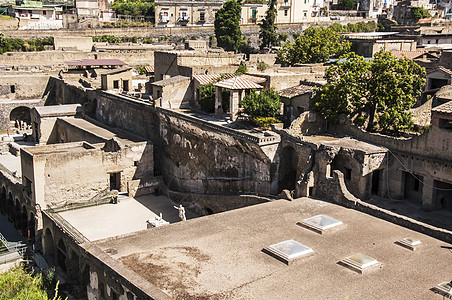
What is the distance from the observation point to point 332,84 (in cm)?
2853

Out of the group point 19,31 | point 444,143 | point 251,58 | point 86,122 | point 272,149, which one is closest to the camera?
point 444,143

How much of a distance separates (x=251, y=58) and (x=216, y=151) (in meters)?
18.4

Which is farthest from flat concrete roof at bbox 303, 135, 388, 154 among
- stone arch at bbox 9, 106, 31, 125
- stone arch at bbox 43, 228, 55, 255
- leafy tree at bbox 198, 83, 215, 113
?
stone arch at bbox 9, 106, 31, 125

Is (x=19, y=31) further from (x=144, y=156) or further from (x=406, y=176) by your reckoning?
(x=406, y=176)

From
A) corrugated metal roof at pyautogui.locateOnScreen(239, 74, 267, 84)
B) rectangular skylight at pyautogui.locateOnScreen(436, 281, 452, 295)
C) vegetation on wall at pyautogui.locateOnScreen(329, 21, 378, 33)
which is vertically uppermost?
vegetation on wall at pyautogui.locateOnScreen(329, 21, 378, 33)

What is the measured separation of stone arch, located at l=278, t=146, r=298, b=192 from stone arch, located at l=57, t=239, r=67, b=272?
34.8ft

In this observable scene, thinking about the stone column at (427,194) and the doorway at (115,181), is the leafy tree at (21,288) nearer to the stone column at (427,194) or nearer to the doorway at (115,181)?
the doorway at (115,181)

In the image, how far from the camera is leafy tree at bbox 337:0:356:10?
92.9 m

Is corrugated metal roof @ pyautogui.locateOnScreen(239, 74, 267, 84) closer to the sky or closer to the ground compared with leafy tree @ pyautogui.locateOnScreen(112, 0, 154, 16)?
closer to the ground

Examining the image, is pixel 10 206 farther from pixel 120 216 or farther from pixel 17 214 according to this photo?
pixel 120 216

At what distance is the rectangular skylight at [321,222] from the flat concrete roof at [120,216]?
9.76m

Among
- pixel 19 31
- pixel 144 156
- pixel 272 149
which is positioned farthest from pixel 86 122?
pixel 19 31

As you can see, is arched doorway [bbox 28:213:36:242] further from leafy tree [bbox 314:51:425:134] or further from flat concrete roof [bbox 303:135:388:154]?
leafy tree [bbox 314:51:425:134]

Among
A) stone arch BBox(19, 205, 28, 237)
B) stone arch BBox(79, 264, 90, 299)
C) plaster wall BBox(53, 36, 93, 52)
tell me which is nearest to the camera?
stone arch BBox(79, 264, 90, 299)
